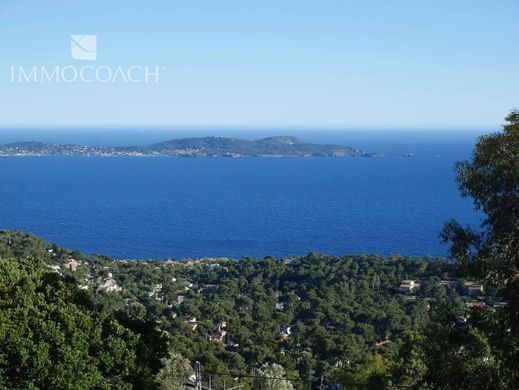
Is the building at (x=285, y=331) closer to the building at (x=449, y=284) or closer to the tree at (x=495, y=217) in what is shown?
the building at (x=449, y=284)

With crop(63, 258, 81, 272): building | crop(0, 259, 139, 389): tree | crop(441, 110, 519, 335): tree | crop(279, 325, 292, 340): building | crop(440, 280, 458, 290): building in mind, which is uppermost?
crop(441, 110, 519, 335): tree

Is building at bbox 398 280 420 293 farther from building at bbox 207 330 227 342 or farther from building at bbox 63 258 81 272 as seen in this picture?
building at bbox 63 258 81 272

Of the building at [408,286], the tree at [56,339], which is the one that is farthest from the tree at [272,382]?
the building at [408,286]

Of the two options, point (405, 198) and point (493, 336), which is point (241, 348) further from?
point (405, 198)

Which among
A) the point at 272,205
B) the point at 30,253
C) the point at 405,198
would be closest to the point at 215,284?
the point at 30,253

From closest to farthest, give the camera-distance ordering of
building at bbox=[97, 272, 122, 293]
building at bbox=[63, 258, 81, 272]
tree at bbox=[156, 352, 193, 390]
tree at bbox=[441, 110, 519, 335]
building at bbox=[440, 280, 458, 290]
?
tree at bbox=[441, 110, 519, 335]
tree at bbox=[156, 352, 193, 390]
building at bbox=[97, 272, 122, 293]
building at bbox=[440, 280, 458, 290]
building at bbox=[63, 258, 81, 272]

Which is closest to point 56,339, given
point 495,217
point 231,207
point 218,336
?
point 495,217

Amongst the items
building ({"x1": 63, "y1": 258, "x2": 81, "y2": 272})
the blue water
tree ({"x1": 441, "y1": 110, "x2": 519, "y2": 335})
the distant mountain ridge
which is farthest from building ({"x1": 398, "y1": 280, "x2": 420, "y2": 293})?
the distant mountain ridge
